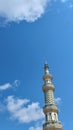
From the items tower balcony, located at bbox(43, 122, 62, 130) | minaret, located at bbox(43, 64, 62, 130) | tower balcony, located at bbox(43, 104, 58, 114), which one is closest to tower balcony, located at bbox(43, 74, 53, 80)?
minaret, located at bbox(43, 64, 62, 130)

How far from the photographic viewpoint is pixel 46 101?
137ft

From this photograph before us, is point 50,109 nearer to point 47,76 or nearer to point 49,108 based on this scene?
point 49,108

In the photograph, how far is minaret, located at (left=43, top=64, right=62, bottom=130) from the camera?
1539 inches

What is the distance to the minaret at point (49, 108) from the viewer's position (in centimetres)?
3909

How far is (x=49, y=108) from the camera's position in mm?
40688

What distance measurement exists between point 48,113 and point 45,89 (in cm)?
398

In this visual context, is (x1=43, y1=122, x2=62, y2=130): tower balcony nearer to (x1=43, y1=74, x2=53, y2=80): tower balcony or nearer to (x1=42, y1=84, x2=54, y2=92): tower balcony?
(x1=42, y1=84, x2=54, y2=92): tower balcony

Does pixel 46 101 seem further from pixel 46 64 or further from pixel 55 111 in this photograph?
pixel 46 64

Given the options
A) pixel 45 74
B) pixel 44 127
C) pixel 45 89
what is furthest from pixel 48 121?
pixel 45 74

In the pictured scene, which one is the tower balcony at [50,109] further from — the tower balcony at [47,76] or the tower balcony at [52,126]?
the tower balcony at [47,76]

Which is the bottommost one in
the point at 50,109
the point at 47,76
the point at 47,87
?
the point at 50,109

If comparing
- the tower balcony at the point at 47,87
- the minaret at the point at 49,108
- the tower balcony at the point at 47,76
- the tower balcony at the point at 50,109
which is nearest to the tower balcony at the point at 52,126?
the minaret at the point at 49,108

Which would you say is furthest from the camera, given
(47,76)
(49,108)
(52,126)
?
(47,76)

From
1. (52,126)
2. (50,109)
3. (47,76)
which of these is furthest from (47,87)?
(52,126)
